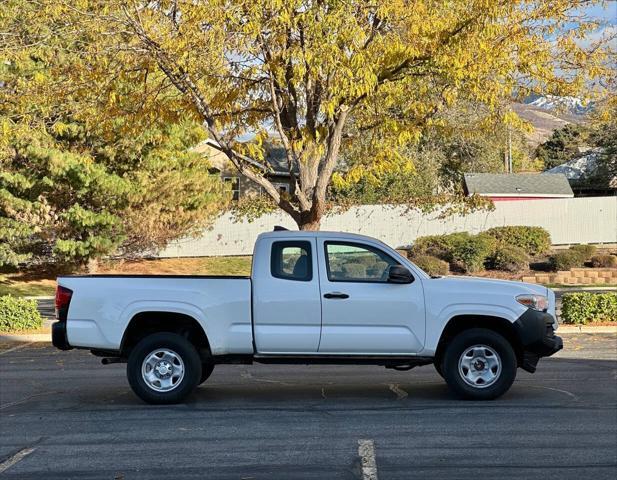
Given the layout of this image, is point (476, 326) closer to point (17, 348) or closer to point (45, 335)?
point (17, 348)

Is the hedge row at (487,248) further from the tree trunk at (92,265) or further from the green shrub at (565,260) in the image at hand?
the tree trunk at (92,265)

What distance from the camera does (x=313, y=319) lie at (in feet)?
27.7

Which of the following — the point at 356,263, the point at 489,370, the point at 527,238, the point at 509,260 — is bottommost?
the point at 489,370

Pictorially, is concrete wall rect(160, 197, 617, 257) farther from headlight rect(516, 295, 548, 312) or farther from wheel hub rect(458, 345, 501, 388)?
wheel hub rect(458, 345, 501, 388)

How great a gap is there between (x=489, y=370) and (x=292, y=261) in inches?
97.0

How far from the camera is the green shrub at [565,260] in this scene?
27.7 metres

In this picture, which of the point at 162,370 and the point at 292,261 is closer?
the point at 162,370

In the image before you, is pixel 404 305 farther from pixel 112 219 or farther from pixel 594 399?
pixel 112 219

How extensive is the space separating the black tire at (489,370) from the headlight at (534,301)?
464 mm

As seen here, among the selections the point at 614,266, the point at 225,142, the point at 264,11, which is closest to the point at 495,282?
the point at 264,11

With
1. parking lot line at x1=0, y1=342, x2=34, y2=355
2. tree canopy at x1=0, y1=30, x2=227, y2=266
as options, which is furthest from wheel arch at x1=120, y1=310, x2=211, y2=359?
tree canopy at x1=0, y1=30, x2=227, y2=266

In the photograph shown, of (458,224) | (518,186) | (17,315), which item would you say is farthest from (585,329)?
(518,186)

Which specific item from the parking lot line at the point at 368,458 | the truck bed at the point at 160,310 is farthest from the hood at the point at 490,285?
the parking lot line at the point at 368,458

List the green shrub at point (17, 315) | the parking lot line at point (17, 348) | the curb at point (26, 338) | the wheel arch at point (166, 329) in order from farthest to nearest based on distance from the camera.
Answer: the green shrub at point (17, 315) → the curb at point (26, 338) → the parking lot line at point (17, 348) → the wheel arch at point (166, 329)
